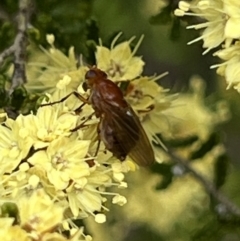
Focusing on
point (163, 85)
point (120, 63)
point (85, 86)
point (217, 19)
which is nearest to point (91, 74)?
point (85, 86)

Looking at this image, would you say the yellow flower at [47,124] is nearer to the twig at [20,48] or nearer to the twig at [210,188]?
the twig at [20,48]

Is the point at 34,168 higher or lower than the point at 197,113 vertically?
higher

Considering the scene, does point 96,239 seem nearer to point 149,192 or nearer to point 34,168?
point 149,192

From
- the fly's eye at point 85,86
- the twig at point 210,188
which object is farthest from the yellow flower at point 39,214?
the twig at point 210,188

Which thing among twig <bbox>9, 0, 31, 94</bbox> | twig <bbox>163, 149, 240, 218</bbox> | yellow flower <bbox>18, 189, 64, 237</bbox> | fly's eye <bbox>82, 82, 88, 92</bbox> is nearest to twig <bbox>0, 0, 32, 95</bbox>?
twig <bbox>9, 0, 31, 94</bbox>

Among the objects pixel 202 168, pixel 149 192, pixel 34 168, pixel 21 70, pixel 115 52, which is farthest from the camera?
pixel 149 192

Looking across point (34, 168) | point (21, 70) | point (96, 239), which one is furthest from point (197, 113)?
point (34, 168)
